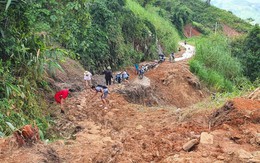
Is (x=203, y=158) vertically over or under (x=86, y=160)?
over

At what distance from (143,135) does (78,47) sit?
29.0ft

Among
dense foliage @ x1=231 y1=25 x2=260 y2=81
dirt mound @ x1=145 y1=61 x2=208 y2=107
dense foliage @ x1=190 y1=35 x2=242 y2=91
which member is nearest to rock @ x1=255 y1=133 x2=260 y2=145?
dirt mound @ x1=145 y1=61 x2=208 y2=107

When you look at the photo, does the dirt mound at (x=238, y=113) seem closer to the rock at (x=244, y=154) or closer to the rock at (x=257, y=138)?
the rock at (x=257, y=138)

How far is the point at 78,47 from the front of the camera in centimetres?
1420

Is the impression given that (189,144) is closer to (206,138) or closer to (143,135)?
(206,138)

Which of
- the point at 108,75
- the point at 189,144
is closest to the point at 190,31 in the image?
the point at 108,75

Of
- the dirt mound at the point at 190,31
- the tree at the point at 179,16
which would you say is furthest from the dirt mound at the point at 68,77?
the dirt mound at the point at 190,31

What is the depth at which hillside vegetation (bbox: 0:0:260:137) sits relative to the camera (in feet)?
22.8

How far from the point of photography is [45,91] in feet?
30.7

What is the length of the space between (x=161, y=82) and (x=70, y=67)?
5976 millimetres

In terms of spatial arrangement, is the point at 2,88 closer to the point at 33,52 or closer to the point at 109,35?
the point at 33,52

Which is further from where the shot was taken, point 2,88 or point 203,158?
point 2,88

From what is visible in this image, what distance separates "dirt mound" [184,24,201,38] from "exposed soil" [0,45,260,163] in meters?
43.3

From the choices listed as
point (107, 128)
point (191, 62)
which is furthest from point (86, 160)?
point (191, 62)
